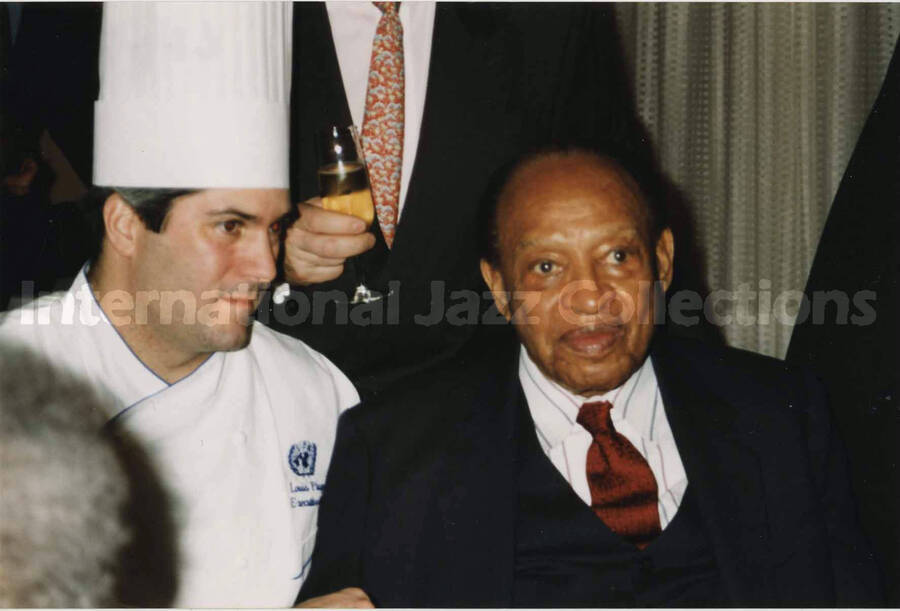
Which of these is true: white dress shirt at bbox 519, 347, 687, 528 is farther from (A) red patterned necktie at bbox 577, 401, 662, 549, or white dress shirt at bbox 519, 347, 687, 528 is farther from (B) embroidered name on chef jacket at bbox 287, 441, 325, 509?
(B) embroidered name on chef jacket at bbox 287, 441, 325, 509

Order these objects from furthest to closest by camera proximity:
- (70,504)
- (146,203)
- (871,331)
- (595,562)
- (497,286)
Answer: (871,331)
(497,286)
(595,562)
(146,203)
(70,504)

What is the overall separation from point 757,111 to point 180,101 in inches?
49.7

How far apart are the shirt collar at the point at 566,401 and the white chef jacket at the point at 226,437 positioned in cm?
32

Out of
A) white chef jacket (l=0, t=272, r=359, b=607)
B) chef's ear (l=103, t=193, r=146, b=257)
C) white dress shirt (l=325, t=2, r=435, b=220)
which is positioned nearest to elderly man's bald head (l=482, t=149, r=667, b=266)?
white dress shirt (l=325, t=2, r=435, b=220)

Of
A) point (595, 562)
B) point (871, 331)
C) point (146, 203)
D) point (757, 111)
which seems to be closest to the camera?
point (146, 203)

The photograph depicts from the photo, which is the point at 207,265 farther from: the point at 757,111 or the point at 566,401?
the point at 757,111

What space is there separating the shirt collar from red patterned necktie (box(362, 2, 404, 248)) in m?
0.33

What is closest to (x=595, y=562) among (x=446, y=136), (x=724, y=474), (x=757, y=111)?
(x=724, y=474)

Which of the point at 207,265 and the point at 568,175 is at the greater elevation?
the point at 568,175

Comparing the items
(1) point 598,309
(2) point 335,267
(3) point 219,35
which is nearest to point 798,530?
(1) point 598,309

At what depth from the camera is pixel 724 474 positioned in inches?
56.7

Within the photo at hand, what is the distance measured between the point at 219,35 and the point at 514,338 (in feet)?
2.23

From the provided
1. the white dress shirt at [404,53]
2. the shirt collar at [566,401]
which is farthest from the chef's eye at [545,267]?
the white dress shirt at [404,53]

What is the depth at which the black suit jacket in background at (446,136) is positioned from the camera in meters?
1.48
